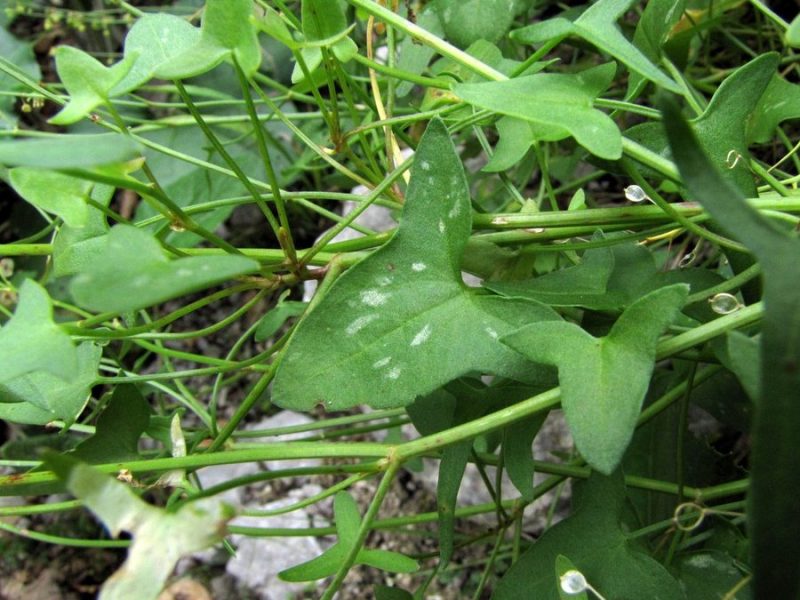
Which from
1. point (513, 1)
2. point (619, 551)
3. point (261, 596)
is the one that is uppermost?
point (513, 1)

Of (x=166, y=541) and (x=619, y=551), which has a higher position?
(x=166, y=541)

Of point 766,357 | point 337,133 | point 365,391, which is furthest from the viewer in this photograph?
point 337,133

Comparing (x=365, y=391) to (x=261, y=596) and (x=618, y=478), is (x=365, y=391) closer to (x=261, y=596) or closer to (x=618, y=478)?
(x=618, y=478)

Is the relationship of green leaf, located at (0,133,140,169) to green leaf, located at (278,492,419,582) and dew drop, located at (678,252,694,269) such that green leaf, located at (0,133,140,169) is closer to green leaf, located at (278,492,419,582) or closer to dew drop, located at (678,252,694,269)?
green leaf, located at (278,492,419,582)

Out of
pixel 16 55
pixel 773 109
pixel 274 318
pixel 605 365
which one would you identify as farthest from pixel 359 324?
pixel 16 55

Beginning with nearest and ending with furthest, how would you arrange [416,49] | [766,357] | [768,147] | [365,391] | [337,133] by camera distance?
[766,357], [365,391], [337,133], [416,49], [768,147]

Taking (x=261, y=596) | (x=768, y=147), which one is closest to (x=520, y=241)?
(x=768, y=147)

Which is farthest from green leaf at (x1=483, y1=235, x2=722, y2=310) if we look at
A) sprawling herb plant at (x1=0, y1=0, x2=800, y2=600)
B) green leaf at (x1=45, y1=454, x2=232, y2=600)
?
green leaf at (x1=45, y1=454, x2=232, y2=600)
